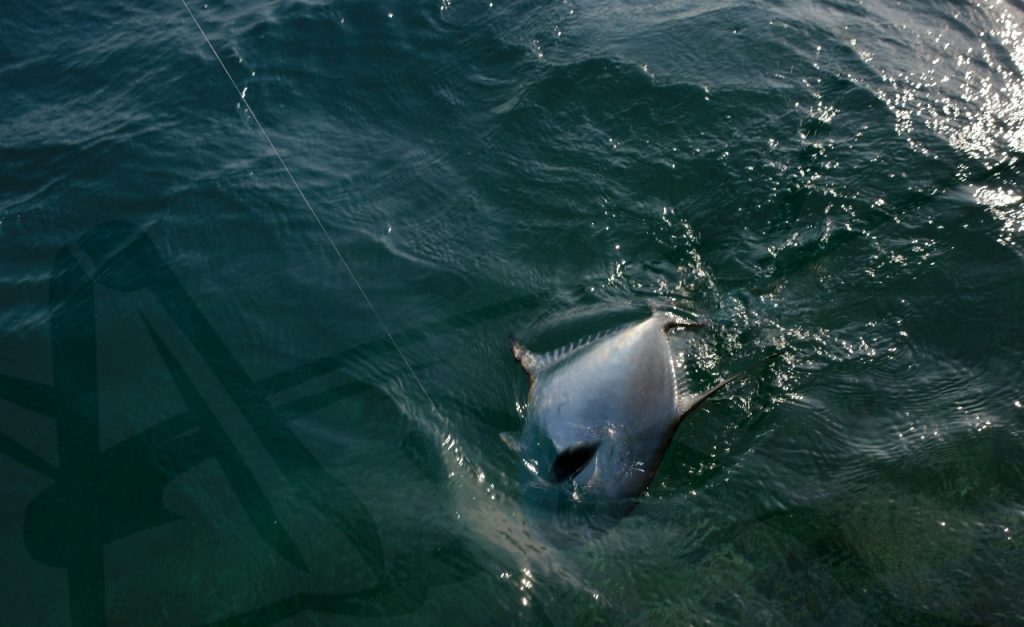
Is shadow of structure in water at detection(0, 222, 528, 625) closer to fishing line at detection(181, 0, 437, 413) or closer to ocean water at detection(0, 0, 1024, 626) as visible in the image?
ocean water at detection(0, 0, 1024, 626)

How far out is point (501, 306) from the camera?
5715 mm

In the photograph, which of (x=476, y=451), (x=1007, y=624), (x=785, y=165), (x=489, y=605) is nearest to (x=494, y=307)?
(x=476, y=451)

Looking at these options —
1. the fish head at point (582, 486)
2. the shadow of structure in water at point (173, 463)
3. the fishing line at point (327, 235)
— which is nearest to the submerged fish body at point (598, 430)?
the fish head at point (582, 486)

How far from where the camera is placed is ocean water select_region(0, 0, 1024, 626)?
438 cm

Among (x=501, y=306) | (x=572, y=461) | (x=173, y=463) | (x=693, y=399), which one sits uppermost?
(x=693, y=399)

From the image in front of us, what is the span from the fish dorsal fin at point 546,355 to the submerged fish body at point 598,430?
0.05 m

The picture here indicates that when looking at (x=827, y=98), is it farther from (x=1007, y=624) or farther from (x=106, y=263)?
(x=106, y=263)

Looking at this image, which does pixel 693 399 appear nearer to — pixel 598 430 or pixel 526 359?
pixel 598 430

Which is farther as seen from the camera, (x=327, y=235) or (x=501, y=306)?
(x=327, y=235)

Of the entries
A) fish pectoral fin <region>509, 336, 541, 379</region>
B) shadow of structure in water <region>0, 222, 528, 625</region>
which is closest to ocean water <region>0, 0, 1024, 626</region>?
shadow of structure in water <region>0, 222, 528, 625</region>

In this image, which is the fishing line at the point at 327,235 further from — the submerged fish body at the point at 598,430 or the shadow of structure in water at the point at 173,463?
the submerged fish body at the point at 598,430

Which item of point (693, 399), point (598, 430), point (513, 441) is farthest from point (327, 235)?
point (693, 399)

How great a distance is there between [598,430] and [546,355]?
0.75 metres

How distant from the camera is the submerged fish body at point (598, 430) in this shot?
4523 mm
